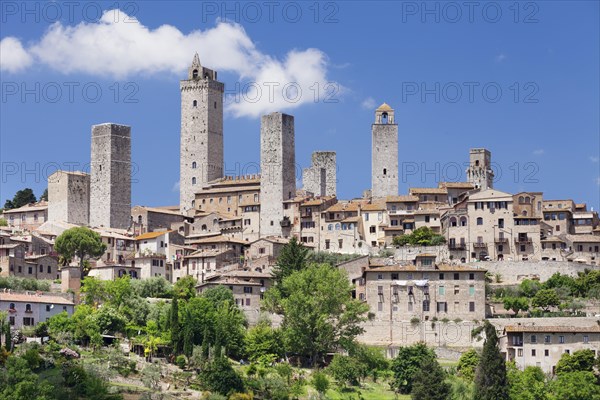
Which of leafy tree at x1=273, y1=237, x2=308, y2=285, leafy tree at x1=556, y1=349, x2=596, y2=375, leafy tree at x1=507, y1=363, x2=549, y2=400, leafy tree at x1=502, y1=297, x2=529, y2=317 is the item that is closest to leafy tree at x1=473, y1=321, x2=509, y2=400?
leafy tree at x1=507, y1=363, x2=549, y2=400

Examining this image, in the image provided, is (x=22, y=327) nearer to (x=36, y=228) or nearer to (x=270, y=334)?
(x=270, y=334)

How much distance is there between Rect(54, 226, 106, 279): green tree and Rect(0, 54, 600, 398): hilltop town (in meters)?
0.88

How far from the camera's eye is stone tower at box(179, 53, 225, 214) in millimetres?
124312

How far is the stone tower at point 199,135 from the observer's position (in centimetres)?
12431

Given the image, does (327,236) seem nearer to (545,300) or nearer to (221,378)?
(545,300)

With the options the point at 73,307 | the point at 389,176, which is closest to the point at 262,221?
the point at 389,176

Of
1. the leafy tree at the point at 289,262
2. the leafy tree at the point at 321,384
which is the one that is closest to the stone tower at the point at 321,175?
the leafy tree at the point at 289,262

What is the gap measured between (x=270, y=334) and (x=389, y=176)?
115 ft

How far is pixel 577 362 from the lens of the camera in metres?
80.9

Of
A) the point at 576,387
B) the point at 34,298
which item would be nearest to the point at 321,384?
the point at 576,387

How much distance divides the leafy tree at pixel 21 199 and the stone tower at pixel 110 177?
50.8ft

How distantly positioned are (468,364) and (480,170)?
128ft

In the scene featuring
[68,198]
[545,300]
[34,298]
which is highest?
[68,198]

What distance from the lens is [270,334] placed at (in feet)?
279
